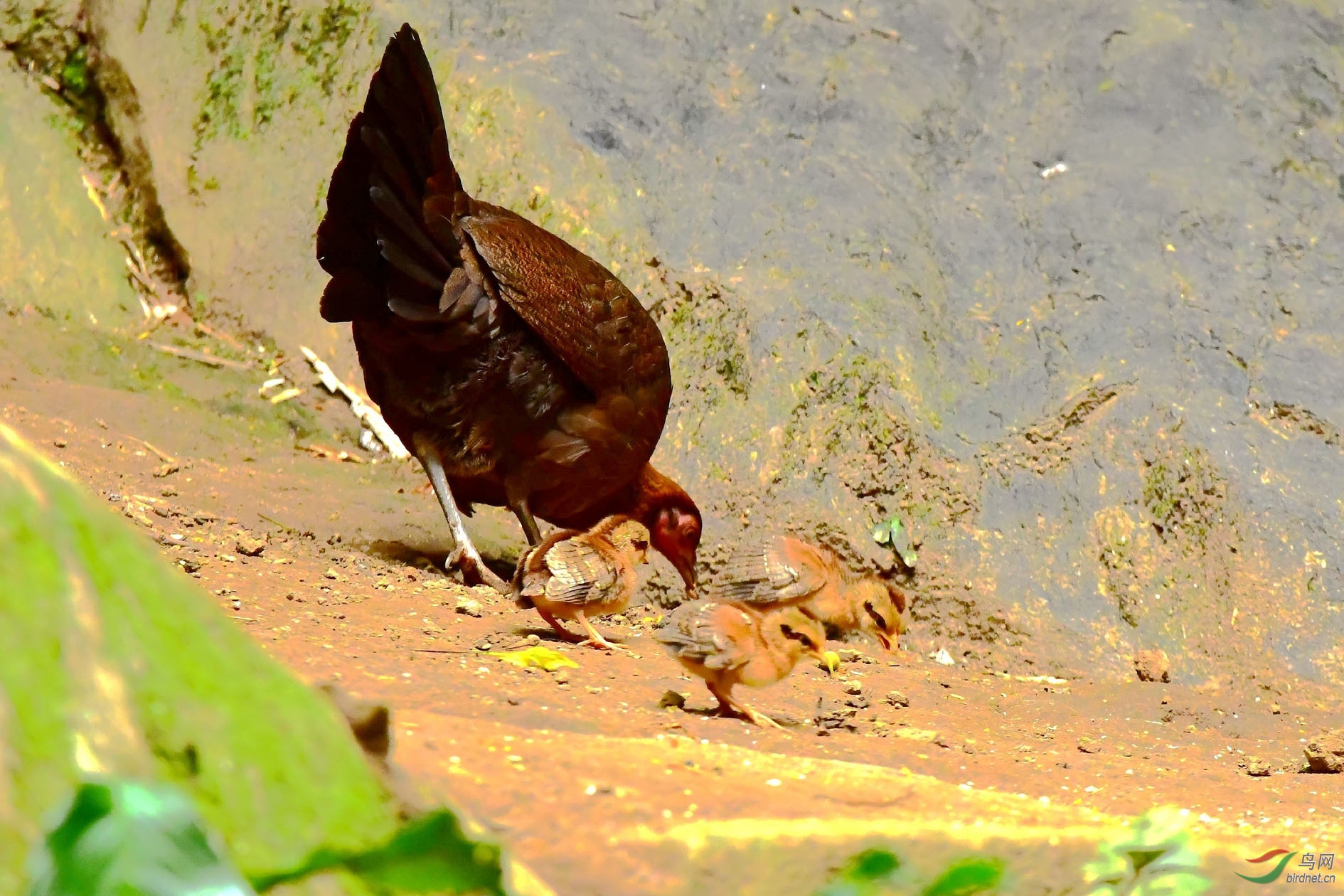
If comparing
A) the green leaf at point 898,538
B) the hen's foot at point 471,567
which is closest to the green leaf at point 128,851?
the hen's foot at point 471,567

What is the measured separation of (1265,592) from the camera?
4879mm

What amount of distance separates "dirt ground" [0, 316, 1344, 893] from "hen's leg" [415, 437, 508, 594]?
6.9 inches

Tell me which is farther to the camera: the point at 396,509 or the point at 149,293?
the point at 149,293

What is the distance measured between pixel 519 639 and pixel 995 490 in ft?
8.09

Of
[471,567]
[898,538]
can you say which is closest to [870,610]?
[898,538]

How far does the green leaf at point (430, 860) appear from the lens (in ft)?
3.28

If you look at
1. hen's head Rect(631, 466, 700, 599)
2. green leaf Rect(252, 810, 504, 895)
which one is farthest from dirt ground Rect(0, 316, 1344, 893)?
green leaf Rect(252, 810, 504, 895)

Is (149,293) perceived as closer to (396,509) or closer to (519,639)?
(396,509)

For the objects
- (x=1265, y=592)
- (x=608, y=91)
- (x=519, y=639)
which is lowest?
(x=1265, y=592)

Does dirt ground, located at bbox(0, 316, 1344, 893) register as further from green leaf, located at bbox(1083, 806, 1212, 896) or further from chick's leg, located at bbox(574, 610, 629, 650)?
green leaf, located at bbox(1083, 806, 1212, 896)

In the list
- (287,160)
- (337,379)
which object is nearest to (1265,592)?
(337,379)

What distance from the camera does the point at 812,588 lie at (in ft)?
11.5

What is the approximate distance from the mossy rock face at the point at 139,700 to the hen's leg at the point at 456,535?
3.11m

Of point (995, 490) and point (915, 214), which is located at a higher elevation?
point (915, 214)
